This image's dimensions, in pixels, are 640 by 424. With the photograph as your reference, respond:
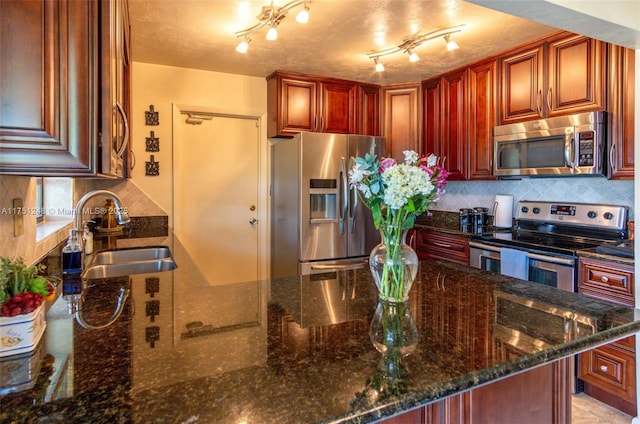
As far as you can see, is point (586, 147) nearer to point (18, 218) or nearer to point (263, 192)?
point (263, 192)

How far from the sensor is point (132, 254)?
2182mm

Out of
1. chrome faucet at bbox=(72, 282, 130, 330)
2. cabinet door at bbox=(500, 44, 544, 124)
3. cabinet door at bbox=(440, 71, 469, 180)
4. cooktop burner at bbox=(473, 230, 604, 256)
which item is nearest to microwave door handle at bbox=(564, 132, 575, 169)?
cabinet door at bbox=(500, 44, 544, 124)

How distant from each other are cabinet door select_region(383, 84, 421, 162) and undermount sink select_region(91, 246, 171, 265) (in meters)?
2.46

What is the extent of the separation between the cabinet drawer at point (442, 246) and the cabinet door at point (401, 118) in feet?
2.89

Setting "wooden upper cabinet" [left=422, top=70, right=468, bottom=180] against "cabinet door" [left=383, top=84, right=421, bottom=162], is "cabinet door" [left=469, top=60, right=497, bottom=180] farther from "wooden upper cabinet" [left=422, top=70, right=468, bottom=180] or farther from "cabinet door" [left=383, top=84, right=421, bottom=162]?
"cabinet door" [left=383, top=84, right=421, bottom=162]

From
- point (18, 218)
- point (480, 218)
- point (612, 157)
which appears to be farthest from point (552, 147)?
point (18, 218)

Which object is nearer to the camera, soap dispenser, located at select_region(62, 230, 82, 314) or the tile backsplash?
soap dispenser, located at select_region(62, 230, 82, 314)

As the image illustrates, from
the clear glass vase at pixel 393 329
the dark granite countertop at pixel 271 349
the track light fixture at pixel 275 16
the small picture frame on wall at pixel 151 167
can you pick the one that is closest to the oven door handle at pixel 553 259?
the dark granite countertop at pixel 271 349

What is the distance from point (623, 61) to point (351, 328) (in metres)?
2.48

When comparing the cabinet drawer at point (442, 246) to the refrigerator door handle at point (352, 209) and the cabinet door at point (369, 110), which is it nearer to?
the refrigerator door handle at point (352, 209)

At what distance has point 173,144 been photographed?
11.2 ft

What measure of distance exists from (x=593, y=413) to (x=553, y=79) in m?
2.17

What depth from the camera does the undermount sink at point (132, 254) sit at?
6.82ft

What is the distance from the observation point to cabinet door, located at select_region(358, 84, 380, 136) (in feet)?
12.5
